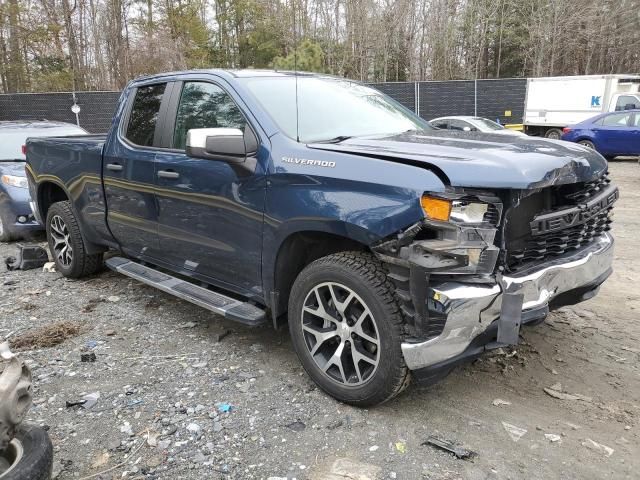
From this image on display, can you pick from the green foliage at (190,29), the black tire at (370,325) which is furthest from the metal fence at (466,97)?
the black tire at (370,325)

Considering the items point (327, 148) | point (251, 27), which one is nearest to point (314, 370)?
point (327, 148)

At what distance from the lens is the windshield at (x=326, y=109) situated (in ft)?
11.4

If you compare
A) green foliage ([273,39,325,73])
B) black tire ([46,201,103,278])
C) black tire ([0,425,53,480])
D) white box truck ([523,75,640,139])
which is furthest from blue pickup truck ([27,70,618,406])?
white box truck ([523,75,640,139])

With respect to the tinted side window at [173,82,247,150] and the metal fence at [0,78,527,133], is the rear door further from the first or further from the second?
the metal fence at [0,78,527,133]

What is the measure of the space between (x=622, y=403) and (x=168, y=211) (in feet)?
10.6

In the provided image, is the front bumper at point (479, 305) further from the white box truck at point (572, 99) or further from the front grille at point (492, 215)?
the white box truck at point (572, 99)

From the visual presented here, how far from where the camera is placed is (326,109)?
371 centimetres

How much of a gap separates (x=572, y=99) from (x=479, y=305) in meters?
20.8

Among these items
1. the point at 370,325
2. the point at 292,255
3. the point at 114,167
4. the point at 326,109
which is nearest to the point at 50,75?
the point at 114,167

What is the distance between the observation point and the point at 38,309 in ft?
15.8

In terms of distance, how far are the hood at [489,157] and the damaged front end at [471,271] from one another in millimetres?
91

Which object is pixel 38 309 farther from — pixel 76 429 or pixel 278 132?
pixel 278 132

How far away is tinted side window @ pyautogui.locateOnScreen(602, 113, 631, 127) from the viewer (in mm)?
15094

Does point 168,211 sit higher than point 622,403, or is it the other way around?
point 168,211
